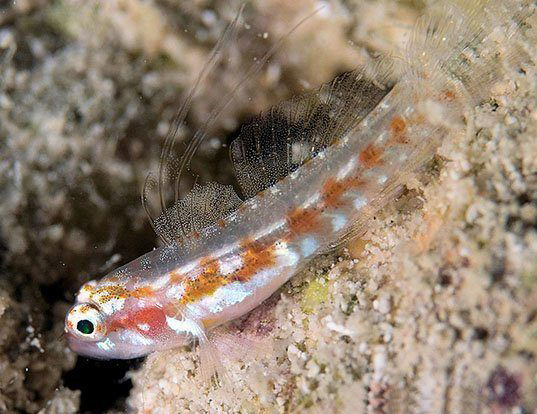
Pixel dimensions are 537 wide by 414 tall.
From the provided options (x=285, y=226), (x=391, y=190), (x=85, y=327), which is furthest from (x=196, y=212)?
(x=391, y=190)

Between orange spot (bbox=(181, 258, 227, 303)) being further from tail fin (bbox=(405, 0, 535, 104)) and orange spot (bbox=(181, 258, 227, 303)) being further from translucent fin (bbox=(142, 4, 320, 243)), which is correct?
tail fin (bbox=(405, 0, 535, 104))

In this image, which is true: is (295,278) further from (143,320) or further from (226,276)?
(143,320)

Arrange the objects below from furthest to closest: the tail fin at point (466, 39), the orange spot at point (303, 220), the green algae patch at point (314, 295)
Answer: the orange spot at point (303, 220)
the green algae patch at point (314, 295)
the tail fin at point (466, 39)

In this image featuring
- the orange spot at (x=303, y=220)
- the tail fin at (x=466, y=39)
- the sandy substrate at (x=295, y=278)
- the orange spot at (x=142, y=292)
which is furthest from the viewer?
the orange spot at (x=142, y=292)

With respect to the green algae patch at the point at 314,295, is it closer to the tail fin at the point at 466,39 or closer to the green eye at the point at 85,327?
the tail fin at the point at 466,39

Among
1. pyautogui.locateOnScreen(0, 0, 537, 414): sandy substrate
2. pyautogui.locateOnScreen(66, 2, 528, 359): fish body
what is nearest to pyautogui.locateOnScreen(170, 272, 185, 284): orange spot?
pyautogui.locateOnScreen(66, 2, 528, 359): fish body

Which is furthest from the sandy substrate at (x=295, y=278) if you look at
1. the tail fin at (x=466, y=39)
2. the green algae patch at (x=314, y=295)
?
the tail fin at (x=466, y=39)
